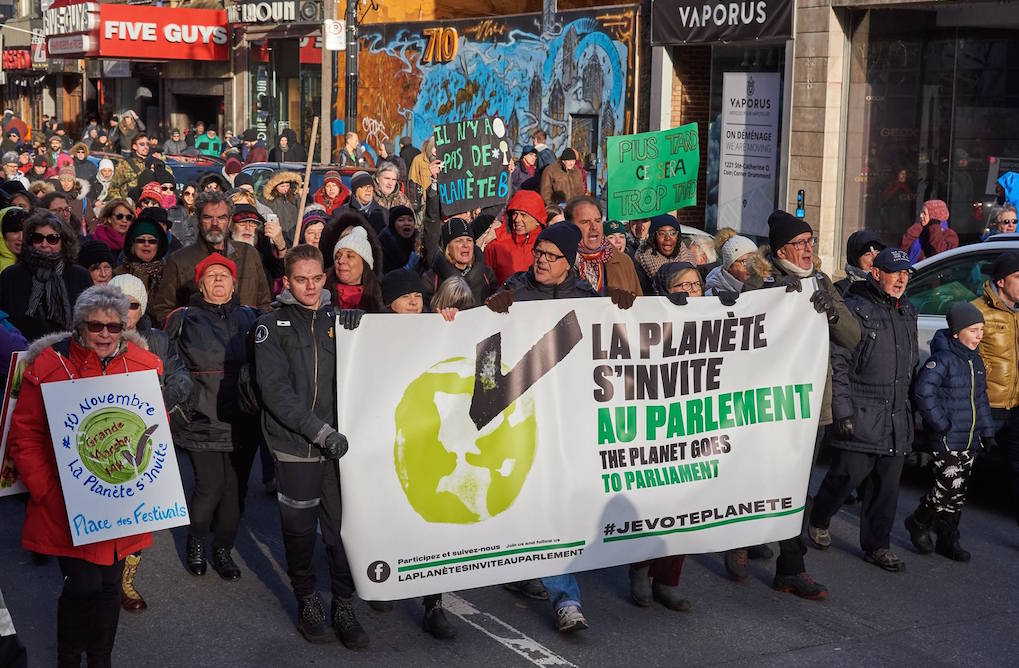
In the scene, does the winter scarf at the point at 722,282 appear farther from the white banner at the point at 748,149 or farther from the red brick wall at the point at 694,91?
the red brick wall at the point at 694,91

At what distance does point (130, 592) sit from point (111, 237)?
435cm

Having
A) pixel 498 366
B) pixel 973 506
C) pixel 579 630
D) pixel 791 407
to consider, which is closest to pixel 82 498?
pixel 498 366

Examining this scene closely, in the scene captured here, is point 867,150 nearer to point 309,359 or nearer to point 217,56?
point 309,359

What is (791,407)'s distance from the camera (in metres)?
6.88

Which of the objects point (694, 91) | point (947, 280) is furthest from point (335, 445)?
point (694, 91)

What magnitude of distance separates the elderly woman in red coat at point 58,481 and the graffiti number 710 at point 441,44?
2094 centimetres

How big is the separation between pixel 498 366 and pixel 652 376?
0.79 m

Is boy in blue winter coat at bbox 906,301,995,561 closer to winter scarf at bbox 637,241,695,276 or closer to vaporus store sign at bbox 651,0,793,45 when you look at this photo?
winter scarf at bbox 637,241,695,276

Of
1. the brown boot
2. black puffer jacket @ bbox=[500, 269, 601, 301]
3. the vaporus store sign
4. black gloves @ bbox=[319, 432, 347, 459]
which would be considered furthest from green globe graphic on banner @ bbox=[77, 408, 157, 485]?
the vaporus store sign

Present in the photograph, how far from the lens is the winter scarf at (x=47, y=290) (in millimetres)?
8172

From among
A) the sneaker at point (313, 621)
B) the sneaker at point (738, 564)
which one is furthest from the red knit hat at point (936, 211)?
the sneaker at point (313, 621)

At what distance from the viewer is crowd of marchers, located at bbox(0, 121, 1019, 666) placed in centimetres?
546

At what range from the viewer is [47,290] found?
323 inches

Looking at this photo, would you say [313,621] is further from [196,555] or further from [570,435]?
[570,435]
